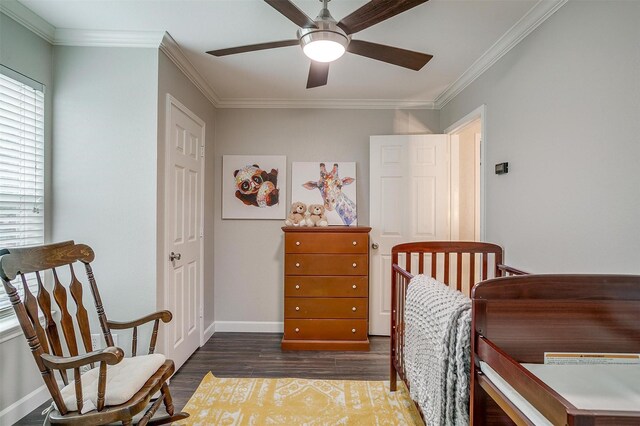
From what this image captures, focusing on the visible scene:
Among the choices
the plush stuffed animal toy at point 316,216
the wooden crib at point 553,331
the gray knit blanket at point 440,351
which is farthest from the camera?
the plush stuffed animal toy at point 316,216

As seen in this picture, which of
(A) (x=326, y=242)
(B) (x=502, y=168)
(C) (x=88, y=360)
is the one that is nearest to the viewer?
(C) (x=88, y=360)

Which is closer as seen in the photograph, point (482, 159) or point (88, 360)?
point (88, 360)

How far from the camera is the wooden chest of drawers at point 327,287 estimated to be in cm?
311

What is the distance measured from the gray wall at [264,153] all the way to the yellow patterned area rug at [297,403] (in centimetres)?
112

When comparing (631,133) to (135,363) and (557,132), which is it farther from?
(135,363)

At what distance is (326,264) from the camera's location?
3.12m

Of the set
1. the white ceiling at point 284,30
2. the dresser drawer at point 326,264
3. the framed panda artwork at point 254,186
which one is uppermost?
the white ceiling at point 284,30

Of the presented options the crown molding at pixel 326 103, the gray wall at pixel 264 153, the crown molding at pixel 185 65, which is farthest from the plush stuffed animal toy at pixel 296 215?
the crown molding at pixel 185 65

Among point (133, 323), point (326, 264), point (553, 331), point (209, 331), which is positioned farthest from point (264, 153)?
point (553, 331)

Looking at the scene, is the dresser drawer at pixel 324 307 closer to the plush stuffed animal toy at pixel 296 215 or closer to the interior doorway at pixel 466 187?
the plush stuffed animal toy at pixel 296 215

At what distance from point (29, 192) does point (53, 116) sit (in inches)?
21.6

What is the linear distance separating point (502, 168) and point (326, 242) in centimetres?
158

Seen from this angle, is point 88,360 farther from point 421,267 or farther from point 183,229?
point 421,267

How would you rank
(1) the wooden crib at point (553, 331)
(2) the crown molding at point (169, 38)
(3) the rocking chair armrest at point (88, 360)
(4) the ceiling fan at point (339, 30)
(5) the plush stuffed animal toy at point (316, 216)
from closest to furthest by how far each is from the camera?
(1) the wooden crib at point (553, 331), (3) the rocking chair armrest at point (88, 360), (4) the ceiling fan at point (339, 30), (2) the crown molding at point (169, 38), (5) the plush stuffed animal toy at point (316, 216)
